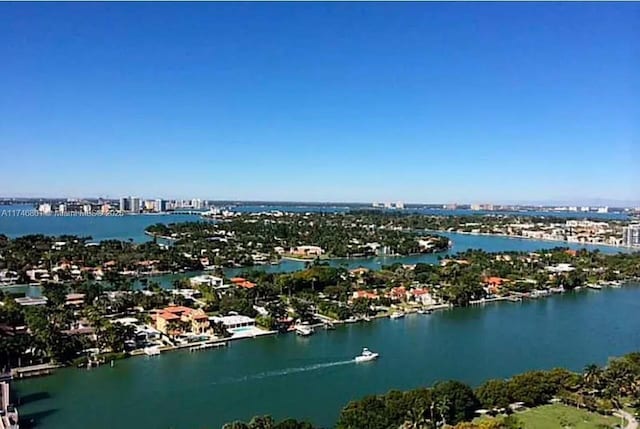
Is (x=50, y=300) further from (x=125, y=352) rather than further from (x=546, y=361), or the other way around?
(x=546, y=361)

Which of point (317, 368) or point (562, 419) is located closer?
point (562, 419)

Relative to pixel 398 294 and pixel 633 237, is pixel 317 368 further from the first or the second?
pixel 633 237

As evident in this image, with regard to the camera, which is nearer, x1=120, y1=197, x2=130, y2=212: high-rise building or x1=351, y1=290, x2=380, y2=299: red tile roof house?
x1=351, y1=290, x2=380, y2=299: red tile roof house

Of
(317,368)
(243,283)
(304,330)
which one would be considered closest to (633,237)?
(243,283)

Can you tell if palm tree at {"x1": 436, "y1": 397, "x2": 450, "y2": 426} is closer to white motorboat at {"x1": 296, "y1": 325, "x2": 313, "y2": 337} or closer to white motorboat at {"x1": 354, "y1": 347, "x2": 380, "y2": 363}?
white motorboat at {"x1": 354, "y1": 347, "x2": 380, "y2": 363}

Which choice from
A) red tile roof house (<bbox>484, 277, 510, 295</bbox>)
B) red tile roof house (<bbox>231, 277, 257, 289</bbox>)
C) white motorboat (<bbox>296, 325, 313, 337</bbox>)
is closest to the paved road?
white motorboat (<bbox>296, 325, 313, 337</bbox>)

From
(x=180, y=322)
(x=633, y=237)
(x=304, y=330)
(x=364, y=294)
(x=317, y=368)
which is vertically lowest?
(x=317, y=368)

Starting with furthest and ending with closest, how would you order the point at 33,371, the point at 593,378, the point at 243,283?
the point at 243,283 < the point at 33,371 < the point at 593,378

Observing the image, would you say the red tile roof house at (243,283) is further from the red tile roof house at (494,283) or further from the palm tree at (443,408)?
the palm tree at (443,408)

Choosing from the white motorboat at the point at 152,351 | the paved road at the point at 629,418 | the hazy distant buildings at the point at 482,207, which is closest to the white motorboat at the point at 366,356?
the white motorboat at the point at 152,351
